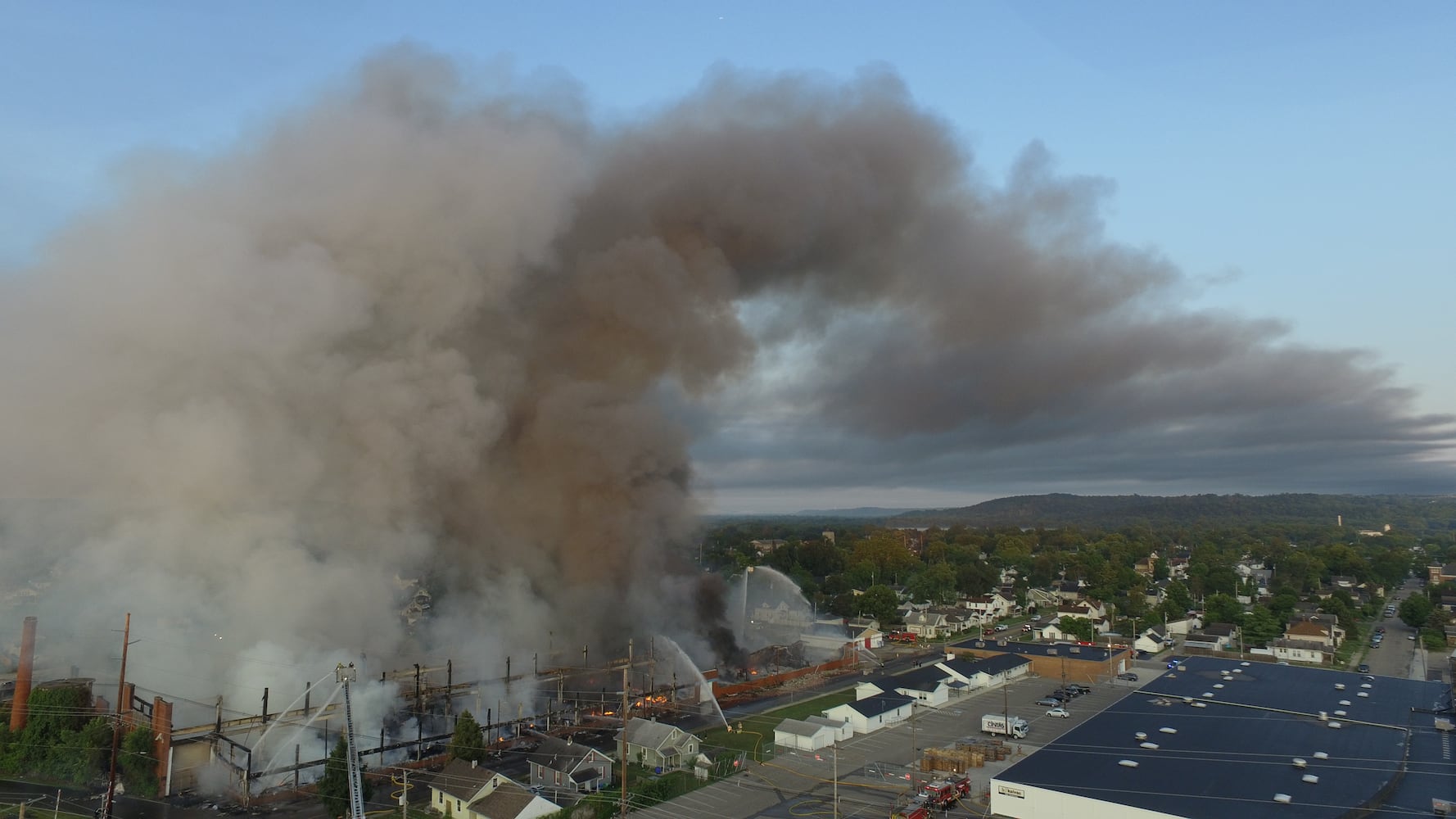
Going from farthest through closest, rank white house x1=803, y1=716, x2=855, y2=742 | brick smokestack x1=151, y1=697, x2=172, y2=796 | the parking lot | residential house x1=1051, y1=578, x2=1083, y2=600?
residential house x1=1051, y1=578, x2=1083, y2=600
white house x1=803, y1=716, x2=855, y2=742
brick smokestack x1=151, y1=697, x2=172, y2=796
the parking lot

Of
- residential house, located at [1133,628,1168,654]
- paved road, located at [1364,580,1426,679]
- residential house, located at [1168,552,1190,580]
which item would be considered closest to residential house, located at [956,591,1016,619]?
residential house, located at [1133,628,1168,654]

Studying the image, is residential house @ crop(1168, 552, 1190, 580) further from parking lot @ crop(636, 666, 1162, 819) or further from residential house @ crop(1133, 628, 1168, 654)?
parking lot @ crop(636, 666, 1162, 819)

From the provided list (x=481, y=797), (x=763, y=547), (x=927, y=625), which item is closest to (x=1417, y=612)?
(x=927, y=625)

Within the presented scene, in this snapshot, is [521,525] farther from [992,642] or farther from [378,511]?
[992,642]

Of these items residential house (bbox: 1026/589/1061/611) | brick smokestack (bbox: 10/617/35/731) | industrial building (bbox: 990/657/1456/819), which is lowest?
residential house (bbox: 1026/589/1061/611)

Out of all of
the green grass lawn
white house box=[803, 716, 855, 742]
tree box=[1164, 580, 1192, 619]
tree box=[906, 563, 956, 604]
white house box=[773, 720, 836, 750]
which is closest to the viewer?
white house box=[773, 720, 836, 750]

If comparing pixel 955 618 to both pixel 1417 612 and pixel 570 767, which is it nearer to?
pixel 1417 612
